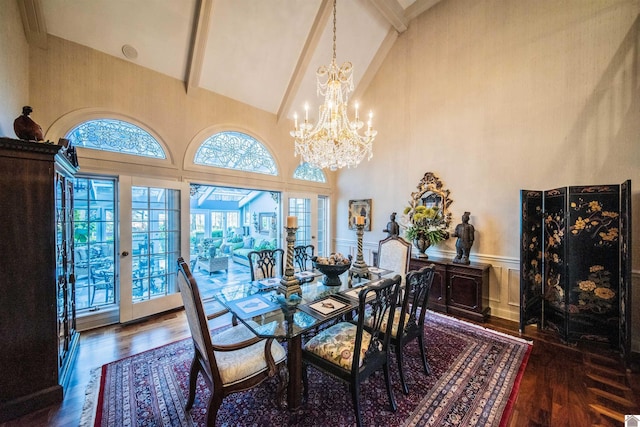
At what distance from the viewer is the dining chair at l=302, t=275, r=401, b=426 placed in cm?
158

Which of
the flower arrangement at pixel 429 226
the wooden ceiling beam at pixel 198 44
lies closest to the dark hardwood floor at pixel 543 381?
the flower arrangement at pixel 429 226

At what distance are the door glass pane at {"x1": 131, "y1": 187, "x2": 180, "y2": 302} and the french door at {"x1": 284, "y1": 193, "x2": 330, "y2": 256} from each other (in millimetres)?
1990

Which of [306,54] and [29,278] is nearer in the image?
[29,278]

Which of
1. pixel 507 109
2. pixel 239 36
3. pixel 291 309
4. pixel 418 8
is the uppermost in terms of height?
pixel 418 8

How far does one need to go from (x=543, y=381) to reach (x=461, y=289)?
4.63ft

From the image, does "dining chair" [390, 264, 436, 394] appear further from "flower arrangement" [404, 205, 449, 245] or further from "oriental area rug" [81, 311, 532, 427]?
"flower arrangement" [404, 205, 449, 245]

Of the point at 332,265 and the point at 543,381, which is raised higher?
the point at 332,265

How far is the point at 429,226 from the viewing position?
3.95 meters

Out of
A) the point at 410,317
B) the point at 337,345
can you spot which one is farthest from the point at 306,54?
the point at 337,345

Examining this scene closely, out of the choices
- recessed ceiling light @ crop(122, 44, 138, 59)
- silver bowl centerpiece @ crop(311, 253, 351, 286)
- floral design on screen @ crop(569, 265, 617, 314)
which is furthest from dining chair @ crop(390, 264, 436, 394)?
recessed ceiling light @ crop(122, 44, 138, 59)

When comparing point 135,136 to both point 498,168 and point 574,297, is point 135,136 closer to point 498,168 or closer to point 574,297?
point 498,168

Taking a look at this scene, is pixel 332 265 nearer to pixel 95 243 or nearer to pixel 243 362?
pixel 243 362

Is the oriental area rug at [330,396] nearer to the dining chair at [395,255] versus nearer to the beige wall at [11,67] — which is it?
the dining chair at [395,255]

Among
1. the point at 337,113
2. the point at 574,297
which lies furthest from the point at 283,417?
the point at 574,297
